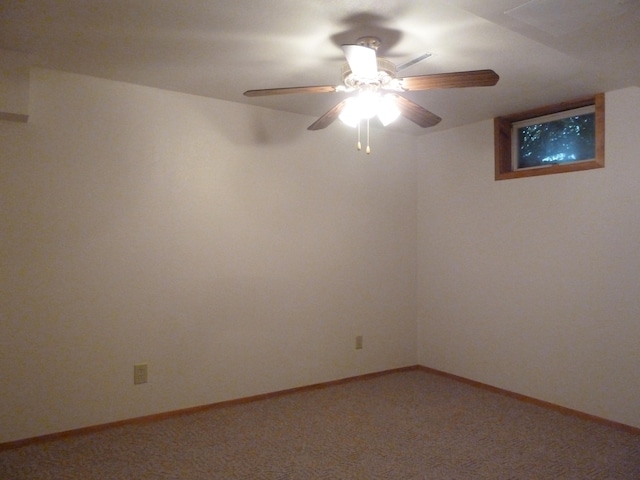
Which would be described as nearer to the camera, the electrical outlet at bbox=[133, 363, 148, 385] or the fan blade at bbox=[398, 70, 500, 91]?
the fan blade at bbox=[398, 70, 500, 91]

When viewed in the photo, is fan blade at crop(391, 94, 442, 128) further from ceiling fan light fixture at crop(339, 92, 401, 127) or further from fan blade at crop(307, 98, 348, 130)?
fan blade at crop(307, 98, 348, 130)

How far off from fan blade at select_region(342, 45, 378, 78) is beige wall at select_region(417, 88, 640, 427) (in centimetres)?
202

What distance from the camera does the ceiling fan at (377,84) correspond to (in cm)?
191

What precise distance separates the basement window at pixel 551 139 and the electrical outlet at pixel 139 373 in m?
3.11

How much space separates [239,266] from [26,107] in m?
1.67

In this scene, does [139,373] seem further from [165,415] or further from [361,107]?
[361,107]

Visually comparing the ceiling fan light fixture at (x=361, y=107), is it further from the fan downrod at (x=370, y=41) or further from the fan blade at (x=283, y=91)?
the fan downrod at (x=370, y=41)

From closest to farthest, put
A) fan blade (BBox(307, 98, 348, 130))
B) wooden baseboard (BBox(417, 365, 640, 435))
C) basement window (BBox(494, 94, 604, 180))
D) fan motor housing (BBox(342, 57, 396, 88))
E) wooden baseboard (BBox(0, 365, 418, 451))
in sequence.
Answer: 1. fan motor housing (BBox(342, 57, 396, 88))
2. fan blade (BBox(307, 98, 348, 130))
3. wooden baseboard (BBox(0, 365, 418, 451))
4. wooden baseboard (BBox(417, 365, 640, 435))
5. basement window (BBox(494, 94, 604, 180))

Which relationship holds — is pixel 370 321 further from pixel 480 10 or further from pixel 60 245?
pixel 480 10

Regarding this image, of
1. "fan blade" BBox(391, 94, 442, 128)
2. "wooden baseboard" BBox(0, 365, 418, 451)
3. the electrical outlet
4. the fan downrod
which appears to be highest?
the fan downrod

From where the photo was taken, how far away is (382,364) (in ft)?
13.5

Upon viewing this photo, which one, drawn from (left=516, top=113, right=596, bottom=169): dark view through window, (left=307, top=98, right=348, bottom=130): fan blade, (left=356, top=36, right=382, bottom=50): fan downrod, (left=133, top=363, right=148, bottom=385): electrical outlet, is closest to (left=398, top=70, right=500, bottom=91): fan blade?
(left=356, top=36, right=382, bottom=50): fan downrod

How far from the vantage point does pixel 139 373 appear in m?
2.95

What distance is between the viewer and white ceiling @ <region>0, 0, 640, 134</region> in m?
Result: 1.82
